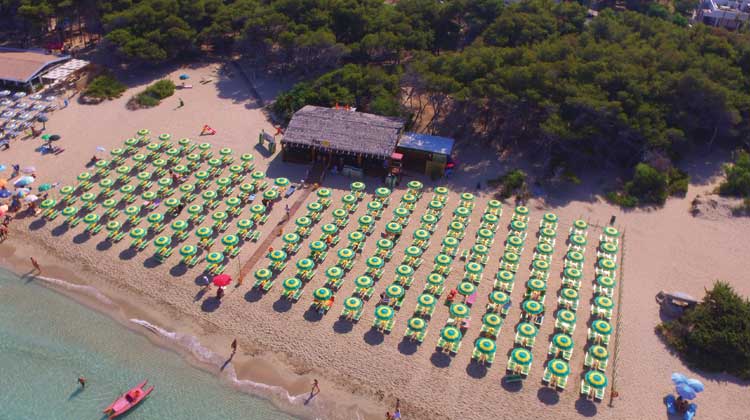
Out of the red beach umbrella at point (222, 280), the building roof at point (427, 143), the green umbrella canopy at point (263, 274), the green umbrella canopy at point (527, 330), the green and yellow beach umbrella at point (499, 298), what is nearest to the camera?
the green umbrella canopy at point (527, 330)

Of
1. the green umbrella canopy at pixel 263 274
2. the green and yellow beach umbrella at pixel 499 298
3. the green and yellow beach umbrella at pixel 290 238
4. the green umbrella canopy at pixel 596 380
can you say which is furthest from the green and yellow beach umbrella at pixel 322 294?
the green umbrella canopy at pixel 596 380

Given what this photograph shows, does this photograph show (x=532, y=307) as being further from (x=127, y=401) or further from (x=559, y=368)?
(x=127, y=401)

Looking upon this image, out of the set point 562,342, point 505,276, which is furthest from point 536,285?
point 562,342

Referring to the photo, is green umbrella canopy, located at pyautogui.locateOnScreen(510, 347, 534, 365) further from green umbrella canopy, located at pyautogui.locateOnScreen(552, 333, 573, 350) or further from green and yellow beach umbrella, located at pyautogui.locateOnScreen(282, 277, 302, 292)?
green and yellow beach umbrella, located at pyautogui.locateOnScreen(282, 277, 302, 292)

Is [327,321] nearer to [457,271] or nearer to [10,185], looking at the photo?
[457,271]

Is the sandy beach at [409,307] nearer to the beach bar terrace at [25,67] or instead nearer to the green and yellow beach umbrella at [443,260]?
the green and yellow beach umbrella at [443,260]

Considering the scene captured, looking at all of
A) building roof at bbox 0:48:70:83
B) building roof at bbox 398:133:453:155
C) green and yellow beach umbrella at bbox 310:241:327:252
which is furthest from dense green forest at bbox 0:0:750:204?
green and yellow beach umbrella at bbox 310:241:327:252

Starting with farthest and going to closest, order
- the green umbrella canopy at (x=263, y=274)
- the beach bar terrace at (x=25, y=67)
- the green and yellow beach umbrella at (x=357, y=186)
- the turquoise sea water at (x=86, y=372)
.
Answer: the beach bar terrace at (x=25, y=67) < the green and yellow beach umbrella at (x=357, y=186) < the green umbrella canopy at (x=263, y=274) < the turquoise sea water at (x=86, y=372)
